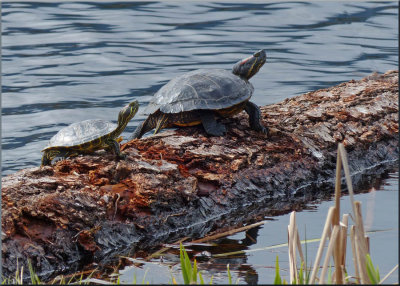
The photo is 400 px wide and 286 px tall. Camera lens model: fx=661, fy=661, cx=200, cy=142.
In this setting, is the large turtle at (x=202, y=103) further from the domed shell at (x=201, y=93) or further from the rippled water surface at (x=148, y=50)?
the rippled water surface at (x=148, y=50)

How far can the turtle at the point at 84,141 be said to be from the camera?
430 cm

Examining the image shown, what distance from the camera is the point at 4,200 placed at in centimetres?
356

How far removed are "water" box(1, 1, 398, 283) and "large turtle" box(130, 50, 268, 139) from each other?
6.42ft

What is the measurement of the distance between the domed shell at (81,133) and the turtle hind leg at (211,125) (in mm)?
684

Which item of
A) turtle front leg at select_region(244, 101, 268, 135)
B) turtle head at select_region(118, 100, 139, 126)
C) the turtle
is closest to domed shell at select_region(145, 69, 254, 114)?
turtle front leg at select_region(244, 101, 268, 135)

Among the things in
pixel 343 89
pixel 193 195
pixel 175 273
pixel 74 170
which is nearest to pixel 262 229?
pixel 193 195

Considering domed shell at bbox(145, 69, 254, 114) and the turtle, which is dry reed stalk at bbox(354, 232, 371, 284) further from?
domed shell at bbox(145, 69, 254, 114)

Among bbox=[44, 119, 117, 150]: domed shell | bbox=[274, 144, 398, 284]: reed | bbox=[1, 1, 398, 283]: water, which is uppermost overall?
bbox=[274, 144, 398, 284]: reed

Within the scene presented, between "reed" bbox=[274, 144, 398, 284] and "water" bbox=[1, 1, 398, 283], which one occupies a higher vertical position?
"reed" bbox=[274, 144, 398, 284]

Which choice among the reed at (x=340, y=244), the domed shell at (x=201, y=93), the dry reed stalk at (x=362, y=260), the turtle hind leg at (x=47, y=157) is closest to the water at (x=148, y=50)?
the turtle hind leg at (x=47, y=157)

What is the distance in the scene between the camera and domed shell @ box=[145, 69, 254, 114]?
16.2 feet

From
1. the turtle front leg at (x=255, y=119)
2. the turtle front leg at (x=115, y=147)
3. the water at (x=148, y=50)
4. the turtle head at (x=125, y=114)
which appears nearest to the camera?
the turtle front leg at (x=115, y=147)

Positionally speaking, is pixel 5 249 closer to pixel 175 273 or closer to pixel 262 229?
pixel 175 273

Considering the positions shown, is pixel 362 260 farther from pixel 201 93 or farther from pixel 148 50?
pixel 148 50
